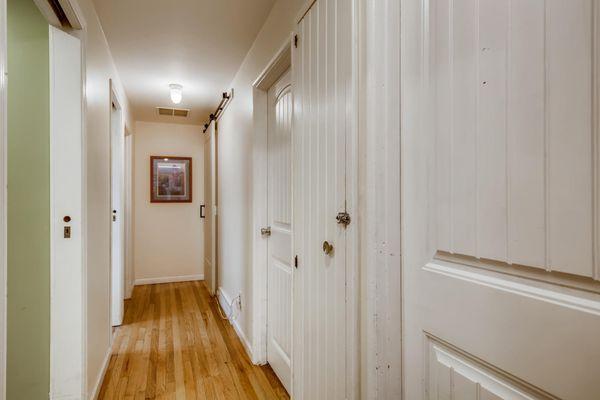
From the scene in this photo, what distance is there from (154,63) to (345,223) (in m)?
2.53

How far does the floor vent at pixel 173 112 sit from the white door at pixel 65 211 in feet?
8.29

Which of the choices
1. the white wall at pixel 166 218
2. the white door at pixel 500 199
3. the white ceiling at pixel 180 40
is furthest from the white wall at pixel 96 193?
the white wall at pixel 166 218

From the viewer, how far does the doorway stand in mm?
1970

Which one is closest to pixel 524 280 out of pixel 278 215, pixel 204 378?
pixel 278 215

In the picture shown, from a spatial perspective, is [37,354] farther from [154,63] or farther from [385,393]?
[154,63]

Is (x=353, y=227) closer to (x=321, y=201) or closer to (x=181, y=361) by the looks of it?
(x=321, y=201)

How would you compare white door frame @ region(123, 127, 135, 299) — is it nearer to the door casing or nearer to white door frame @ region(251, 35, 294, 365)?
white door frame @ region(251, 35, 294, 365)

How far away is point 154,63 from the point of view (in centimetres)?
282

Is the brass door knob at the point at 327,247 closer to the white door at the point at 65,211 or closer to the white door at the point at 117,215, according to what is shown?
the white door at the point at 65,211

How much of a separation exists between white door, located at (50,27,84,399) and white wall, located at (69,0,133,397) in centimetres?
9

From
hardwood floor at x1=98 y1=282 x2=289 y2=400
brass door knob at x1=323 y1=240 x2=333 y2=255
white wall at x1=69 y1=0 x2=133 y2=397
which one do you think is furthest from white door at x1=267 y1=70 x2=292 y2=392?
white wall at x1=69 y1=0 x2=133 y2=397

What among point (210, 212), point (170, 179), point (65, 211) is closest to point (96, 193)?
point (65, 211)

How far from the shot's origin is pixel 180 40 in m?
2.42

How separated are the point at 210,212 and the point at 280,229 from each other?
8.00 feet
